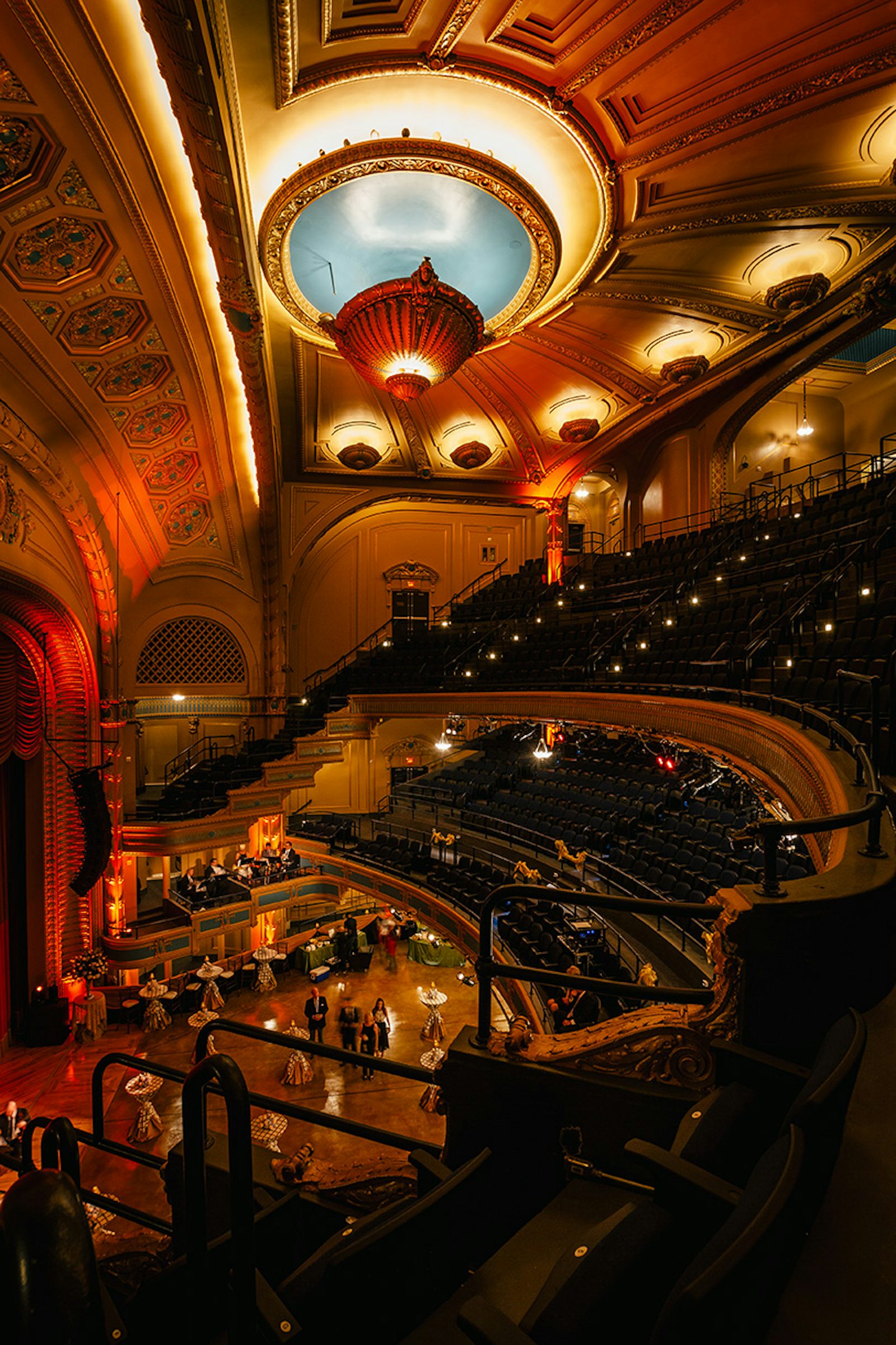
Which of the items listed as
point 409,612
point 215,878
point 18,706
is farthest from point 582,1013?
point 409,612

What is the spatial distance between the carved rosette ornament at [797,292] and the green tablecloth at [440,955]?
542 inches

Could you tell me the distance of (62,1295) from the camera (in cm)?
110

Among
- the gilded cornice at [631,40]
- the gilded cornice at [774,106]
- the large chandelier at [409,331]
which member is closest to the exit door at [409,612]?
the large chandelier at [409,331]

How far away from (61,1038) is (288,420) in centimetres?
1258

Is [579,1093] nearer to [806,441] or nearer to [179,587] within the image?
[179,587]

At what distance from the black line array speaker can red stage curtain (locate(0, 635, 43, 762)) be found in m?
0.93

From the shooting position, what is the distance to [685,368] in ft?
39.6

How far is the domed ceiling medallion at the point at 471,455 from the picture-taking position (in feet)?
50.8

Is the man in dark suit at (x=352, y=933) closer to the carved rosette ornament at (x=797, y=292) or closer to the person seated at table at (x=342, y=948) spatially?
the person seated at table at (x=342, y=948)

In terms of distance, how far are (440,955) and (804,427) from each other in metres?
15.1

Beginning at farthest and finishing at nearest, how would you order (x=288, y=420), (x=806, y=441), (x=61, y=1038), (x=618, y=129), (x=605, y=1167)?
(x=806, y=441), (x=288, y=420), (x=61, y=1038), (x=618, y=129), (x=605, y=1167)

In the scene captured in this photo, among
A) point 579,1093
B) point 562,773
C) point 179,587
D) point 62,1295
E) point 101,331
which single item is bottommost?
point 562,773

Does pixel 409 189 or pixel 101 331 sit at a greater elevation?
pixel 409 189

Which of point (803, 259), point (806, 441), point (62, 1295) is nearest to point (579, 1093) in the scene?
point (62, 1295)
